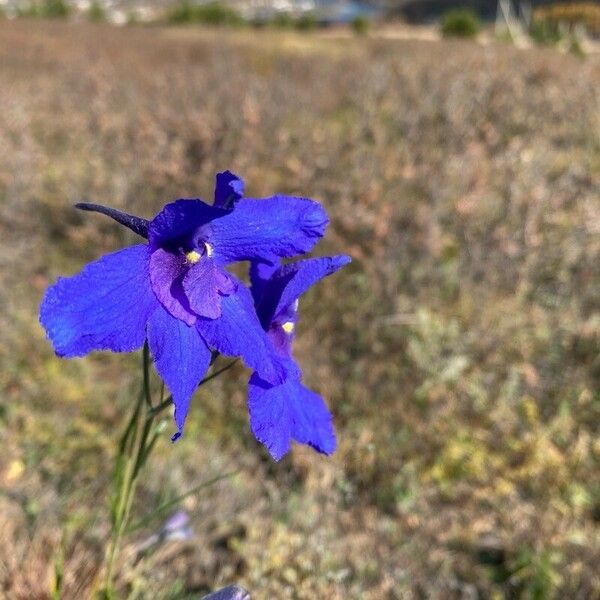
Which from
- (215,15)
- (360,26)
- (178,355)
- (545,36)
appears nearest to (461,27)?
(545,36)

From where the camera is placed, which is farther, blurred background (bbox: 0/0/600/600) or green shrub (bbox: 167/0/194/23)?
green shrub (bbox: 167/0/194/23)

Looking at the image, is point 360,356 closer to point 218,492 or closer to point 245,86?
point 218,492

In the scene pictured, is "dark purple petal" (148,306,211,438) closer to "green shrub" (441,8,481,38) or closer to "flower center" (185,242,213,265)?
"flower center" (185,242,213,265)

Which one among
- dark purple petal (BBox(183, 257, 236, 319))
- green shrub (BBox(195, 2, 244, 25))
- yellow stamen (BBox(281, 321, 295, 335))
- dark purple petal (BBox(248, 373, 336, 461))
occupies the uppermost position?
dark purple petal (BBox(183, 257, 236, 319))

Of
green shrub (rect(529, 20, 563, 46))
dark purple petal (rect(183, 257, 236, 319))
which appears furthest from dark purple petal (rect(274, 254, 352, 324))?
green shrub (rect(529, 20, 563, 46))

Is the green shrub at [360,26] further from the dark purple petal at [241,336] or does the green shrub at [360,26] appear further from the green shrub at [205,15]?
the dark purple petal at [241,336]

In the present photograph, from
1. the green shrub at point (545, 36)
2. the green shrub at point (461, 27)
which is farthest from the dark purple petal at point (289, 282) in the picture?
the green shrub at point (461, 27)
